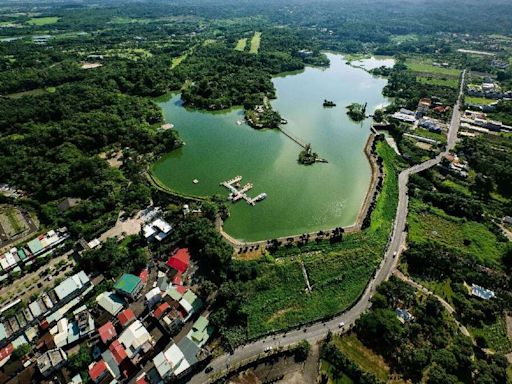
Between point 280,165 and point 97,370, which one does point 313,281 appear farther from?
point 280,165

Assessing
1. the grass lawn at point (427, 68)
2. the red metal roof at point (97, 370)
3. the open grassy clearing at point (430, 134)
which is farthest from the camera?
the grass lawn at point (427, 68)

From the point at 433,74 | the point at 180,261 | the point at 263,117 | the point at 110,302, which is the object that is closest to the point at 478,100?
the point at 433,74

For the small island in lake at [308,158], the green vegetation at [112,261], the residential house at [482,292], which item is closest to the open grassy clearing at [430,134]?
the small island in lake at [308,158]

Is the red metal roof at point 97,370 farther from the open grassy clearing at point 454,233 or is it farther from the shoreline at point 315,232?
the open grassy clearing at point 454,233

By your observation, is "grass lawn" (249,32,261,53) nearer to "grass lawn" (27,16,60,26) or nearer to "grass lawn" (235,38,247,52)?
"grass lawn" (235,38,247,52)

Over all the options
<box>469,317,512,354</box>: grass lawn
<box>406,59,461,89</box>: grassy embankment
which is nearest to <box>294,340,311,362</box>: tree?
<box>469,317,512,354</box>: grass lawn

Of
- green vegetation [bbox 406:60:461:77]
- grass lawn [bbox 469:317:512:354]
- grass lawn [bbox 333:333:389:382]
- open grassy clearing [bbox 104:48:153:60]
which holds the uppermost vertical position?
green vegetation [bbox 406:60:461:77]
